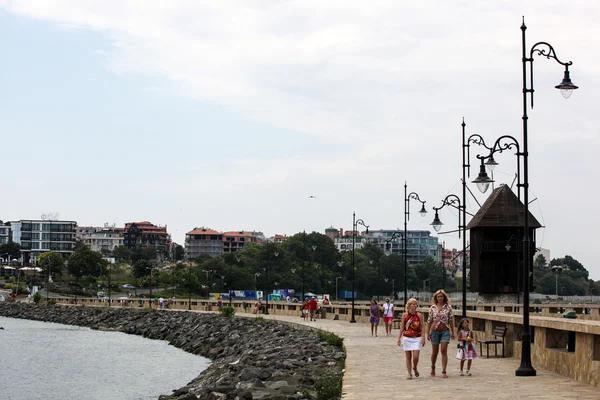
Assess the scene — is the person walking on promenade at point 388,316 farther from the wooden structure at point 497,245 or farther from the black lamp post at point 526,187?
the wooden structure at point 497,245

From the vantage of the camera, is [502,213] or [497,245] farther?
[502,213]

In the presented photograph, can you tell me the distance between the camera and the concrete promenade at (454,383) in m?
14.8

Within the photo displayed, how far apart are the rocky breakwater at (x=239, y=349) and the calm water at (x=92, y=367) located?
1796 mm

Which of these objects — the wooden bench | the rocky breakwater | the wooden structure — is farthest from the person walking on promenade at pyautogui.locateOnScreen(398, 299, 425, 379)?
the wooden structure

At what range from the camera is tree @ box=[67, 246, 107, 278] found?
15938cm

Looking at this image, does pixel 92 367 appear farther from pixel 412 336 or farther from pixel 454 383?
pixel 454 383

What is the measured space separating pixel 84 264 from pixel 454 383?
5832 inches

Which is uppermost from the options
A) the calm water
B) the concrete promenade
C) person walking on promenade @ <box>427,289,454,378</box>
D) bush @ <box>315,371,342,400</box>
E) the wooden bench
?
person walking on promenade @ <box>427,289,454,378</box>

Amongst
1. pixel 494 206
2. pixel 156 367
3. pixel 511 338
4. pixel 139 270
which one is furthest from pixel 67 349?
pixel 139 270

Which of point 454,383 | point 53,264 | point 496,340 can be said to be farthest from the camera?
point 53,264

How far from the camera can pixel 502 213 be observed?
207 ft

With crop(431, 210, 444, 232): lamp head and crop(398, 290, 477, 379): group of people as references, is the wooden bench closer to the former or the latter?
crop(398, 290, 477, 379): group of people

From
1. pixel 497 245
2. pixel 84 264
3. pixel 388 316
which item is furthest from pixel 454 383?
pixel 84 264

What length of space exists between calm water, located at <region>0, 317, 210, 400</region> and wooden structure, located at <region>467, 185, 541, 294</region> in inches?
819
